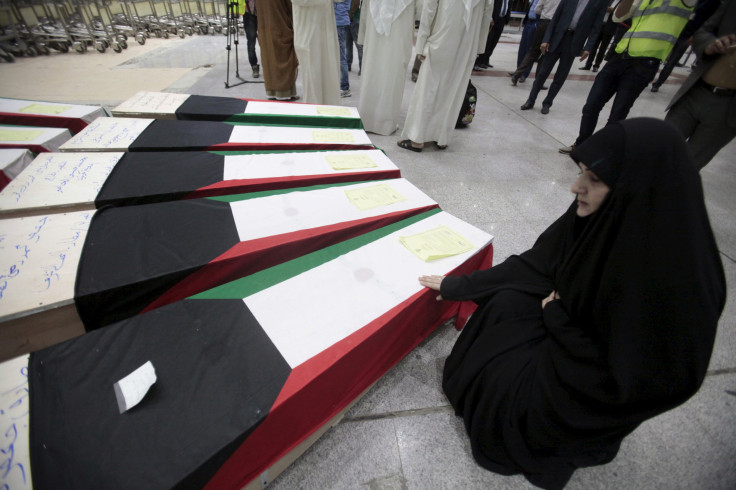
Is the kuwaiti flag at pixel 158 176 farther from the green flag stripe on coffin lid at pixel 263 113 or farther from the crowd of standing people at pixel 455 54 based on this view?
the crowd of standing people at pixel 455 54

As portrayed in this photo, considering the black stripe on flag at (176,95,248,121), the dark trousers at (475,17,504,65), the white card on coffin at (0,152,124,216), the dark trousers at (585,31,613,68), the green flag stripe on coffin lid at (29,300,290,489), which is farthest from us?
the dark trousers at (585,31,613,68)

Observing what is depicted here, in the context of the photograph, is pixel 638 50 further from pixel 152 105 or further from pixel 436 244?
pixel 152 105

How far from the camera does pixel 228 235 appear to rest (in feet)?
3.72

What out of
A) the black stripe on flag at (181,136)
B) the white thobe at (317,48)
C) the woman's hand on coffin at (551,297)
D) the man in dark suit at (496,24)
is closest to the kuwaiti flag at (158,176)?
→ the black stripe on flag at (181,136)

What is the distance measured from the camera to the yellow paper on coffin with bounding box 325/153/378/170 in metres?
1.75

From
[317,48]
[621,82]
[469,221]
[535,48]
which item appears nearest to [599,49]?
[535,48]

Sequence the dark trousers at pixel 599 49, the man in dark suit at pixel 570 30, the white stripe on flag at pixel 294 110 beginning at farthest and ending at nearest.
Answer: the dark trousers at pixel 599 49 → the man in dark suit at pixel 570 30 → the white stripe on flag at pixel 294 110

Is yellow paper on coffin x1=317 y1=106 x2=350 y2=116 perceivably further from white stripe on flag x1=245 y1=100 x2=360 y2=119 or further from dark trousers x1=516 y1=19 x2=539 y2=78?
dark trousers x1=516 y1=19 x2=539 y2=78

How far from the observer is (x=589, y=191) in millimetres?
777

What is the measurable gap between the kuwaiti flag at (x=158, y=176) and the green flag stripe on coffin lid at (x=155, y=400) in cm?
71

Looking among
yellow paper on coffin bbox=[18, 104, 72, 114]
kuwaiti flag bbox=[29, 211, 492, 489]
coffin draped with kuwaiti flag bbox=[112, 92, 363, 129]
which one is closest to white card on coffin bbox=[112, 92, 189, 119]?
coffin draped with kuwaiti flag bbox=[112, 92, 363, 129]

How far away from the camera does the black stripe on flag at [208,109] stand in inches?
83.4

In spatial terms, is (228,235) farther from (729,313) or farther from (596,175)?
(729,313)

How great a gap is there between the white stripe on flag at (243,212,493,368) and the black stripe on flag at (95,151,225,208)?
76 centimetres
